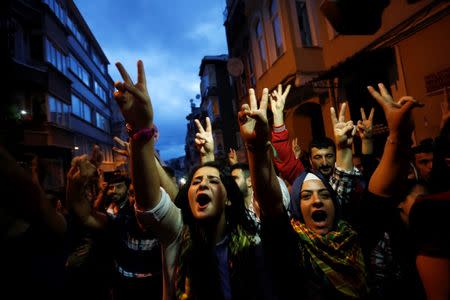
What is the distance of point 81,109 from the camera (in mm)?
23094

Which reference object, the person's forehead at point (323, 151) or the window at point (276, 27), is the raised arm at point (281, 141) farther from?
the window at point (276, 27)

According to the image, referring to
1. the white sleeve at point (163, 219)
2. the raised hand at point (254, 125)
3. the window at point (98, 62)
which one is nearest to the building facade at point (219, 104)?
the window at point (98, 62)

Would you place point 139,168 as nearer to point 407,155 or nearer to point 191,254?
point 191,254

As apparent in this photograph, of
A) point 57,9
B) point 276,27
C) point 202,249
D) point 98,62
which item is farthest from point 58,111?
point 202,249

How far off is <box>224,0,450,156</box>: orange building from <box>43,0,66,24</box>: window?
542 inches

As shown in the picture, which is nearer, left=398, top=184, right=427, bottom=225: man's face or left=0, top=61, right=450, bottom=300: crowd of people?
left=0, top=61, right=450, bottom=300: crowd of people

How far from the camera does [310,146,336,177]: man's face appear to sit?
143 inches

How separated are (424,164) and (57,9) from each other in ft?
82.6

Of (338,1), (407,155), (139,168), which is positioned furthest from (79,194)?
(338,1)

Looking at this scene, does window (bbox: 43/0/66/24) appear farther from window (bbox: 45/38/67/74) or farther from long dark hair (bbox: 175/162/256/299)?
long dark hair (bbox: 175/162/256/299)

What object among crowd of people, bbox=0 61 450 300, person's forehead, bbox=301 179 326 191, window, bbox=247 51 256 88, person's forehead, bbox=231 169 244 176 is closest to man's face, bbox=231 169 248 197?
person's forehead, bbox=231 169 244 176

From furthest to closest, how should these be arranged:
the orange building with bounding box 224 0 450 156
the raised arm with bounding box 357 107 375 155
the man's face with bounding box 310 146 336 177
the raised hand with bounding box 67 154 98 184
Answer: the orange building with bounding box 224 0 450 156 → the man's face with bounding box 310 146 336 177 → the raised arm with bounding box 357 107 375 155 → the raised hand with bounding box 67 154 98 184

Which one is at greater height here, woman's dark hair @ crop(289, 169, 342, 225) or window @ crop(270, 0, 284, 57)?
window @ crop(270, 0, 284, 57)

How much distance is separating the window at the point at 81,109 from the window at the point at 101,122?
2.48m
